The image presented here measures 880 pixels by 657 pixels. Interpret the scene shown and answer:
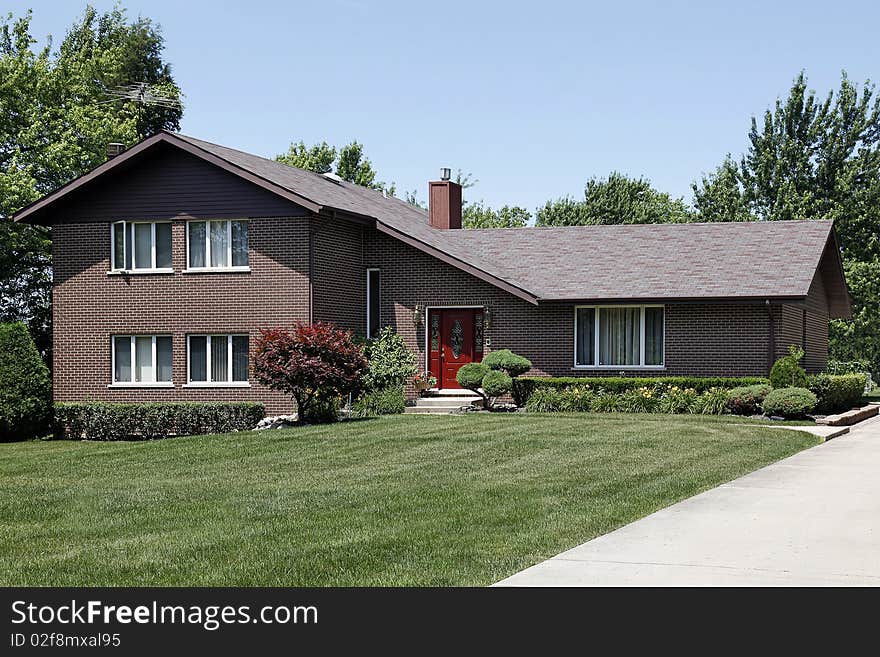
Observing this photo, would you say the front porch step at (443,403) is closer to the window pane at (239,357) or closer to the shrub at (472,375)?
the shrub at (472,375)

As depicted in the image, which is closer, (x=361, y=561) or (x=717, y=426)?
(x=361, y=561)

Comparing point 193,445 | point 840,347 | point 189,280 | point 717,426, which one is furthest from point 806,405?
point 840,347

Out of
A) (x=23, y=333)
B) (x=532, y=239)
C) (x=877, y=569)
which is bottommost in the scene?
(x=877, y=569)

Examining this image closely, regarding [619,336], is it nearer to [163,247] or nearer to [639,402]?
[639,402]

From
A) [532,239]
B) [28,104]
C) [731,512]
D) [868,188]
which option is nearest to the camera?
[731,512]

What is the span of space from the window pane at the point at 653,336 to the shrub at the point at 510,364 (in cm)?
301

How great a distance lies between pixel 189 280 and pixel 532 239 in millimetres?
9950

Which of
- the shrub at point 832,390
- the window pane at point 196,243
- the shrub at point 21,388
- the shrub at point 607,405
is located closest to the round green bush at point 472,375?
the shrub at point 607,405

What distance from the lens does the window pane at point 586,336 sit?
29.3m

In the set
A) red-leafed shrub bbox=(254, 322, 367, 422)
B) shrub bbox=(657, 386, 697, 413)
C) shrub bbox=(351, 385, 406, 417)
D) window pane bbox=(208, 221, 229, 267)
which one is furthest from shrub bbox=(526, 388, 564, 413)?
window pane bbox=(208, 221, 229, 267)

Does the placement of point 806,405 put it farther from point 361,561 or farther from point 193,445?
point 361,561

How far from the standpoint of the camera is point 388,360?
1157 inches

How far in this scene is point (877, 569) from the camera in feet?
30.5

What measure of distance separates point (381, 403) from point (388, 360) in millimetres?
2264
